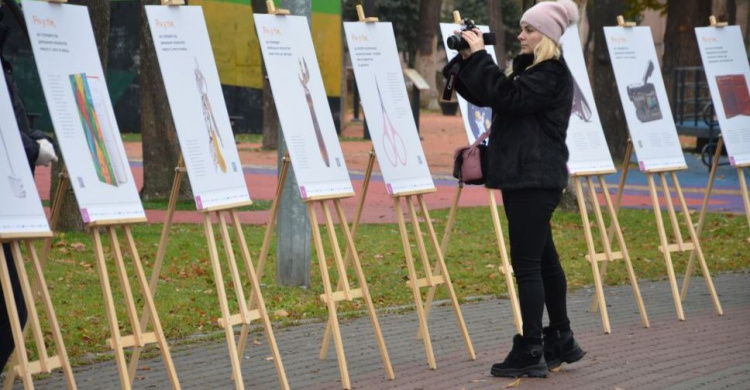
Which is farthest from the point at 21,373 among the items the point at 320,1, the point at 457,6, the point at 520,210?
the point at 457,6

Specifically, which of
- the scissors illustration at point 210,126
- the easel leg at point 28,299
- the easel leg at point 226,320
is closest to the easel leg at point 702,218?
the scissors illustration at point 210,126

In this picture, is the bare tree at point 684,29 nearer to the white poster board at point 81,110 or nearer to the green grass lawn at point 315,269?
the green grass lawn at point 315,269

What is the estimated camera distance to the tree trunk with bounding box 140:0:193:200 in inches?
670

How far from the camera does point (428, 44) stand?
157ft

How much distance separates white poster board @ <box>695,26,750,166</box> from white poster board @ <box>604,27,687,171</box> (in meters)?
0.52

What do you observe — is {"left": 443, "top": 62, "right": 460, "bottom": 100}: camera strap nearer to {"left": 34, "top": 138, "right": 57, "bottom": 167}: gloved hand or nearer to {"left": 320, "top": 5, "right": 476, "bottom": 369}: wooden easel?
{"left": 320, "top": 5, "right": 476, "bottom": 369}: wooden easel

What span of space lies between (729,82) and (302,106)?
15.9 ft

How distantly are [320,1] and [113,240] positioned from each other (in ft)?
89.6

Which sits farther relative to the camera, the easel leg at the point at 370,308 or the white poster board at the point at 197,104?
the easel leg at the point at 370,308

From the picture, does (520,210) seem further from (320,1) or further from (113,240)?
(320,1)

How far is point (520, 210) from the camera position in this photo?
785 centimetres

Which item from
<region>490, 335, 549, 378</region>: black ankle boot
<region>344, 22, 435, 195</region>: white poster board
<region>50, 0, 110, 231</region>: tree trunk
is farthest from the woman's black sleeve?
<region>50, 0, 110, 231</region>: tree trunk

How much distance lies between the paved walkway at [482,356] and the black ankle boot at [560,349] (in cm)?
8

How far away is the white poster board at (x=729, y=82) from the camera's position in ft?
36.6
